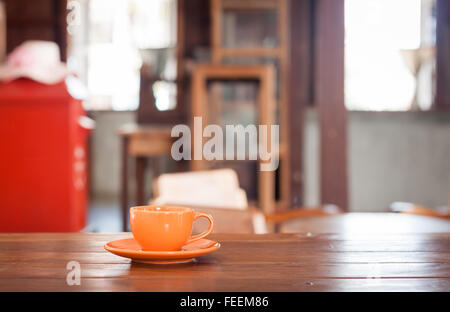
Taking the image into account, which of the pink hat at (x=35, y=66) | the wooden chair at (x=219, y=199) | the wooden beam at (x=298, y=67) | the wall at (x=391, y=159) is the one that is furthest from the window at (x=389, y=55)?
the wooden chair at (x=219, y=199)

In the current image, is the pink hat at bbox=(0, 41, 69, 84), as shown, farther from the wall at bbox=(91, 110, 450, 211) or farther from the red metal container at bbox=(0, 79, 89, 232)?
the wall at bbox=(91, 110, 450, 211)

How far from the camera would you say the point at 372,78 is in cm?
564

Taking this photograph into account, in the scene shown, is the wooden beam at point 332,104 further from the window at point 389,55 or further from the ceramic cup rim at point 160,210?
the ceramic cup rim at point 160,210

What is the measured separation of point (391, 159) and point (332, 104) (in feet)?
7.78

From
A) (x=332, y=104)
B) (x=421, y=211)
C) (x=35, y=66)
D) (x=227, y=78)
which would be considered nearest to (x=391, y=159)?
(x=332, y=104)

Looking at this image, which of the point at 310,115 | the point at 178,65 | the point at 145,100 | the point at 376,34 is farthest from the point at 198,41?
the point at 376,34

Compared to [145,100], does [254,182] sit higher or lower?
lower

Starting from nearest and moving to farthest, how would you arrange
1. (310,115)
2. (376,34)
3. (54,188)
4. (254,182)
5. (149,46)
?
1. (54,188)
2. (254,182)
3. (310,115)
4. (376,34)
5. (149,46)

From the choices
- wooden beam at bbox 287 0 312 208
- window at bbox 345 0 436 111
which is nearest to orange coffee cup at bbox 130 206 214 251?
wooden beam at bbox 287 0 312 208

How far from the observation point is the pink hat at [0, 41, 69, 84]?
3.45 metres

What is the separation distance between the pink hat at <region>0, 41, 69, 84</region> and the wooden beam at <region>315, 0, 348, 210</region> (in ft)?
5.34

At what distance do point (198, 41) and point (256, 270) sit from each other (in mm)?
5050

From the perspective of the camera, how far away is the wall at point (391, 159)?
5238mm
